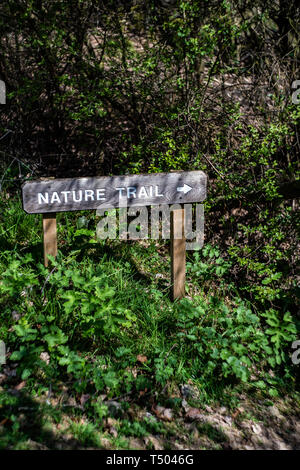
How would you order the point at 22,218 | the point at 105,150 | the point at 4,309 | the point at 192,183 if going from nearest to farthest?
1. the point at 4,309
2. the point at 192,183
3. the point at 22,218
4. the point at 105,150

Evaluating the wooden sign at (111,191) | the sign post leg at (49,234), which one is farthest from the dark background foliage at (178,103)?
the sign post leg at (49,234)

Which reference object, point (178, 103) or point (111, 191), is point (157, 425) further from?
point (178, 103)

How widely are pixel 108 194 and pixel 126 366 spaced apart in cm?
145

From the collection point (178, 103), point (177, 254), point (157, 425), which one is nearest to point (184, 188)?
point (177, 254)

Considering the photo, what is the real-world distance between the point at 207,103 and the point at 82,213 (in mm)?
2009

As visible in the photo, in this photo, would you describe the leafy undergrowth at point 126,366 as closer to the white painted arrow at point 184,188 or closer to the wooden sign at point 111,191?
the wooden sign at point 111,191

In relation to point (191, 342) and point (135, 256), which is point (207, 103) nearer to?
point (135, 256)

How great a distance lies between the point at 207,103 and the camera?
4852 millimetres

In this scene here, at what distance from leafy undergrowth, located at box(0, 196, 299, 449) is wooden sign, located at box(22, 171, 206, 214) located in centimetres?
52

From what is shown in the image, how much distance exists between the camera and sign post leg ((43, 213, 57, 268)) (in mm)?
3512

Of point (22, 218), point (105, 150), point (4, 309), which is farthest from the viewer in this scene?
point (105, 150)

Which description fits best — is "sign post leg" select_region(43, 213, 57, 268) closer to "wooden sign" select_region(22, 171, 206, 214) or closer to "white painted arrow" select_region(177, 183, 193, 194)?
"wooden sign" select_region(22, 171, 206, 214)

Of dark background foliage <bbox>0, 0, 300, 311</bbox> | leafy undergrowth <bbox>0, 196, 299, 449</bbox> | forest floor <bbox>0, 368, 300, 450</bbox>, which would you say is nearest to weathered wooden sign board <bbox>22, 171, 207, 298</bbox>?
leafy undergrowth <bbox>0, 196, 299, 449</bbox>

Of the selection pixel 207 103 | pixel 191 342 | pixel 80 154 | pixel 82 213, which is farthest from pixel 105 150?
pixel 191 342
